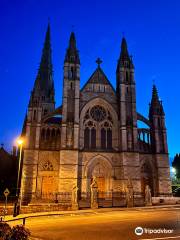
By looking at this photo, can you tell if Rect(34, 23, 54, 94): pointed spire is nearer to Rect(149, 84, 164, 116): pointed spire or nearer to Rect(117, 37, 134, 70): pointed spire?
Rect(117, 37, 134, 70): pointed spire

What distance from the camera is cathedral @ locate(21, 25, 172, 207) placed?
29.0 metres

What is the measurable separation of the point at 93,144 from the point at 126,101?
7660mm

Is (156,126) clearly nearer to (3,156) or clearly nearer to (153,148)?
(153,148)

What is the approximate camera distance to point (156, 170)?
105 ft

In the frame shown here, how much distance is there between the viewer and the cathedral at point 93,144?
2902 centimetres

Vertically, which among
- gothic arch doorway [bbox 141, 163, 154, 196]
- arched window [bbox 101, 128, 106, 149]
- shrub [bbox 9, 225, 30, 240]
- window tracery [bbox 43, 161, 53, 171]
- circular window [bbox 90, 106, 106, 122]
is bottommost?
shrub [bbox 9, 225, 30, 240]

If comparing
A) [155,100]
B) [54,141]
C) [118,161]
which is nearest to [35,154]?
[54,141]

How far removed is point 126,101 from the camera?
33906 millimetres

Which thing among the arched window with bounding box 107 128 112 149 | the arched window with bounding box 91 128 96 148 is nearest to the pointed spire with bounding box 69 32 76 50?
the arched window with bounding box 91 128 96 148

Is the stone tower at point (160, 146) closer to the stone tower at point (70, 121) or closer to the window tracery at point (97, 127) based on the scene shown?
the window tracery at point (97, 127)

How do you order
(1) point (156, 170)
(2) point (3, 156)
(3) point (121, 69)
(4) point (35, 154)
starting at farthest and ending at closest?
(2) point (3, 156) < (3) point (121, 69) < (1) point (156, 170) < (4) point (35, 154)

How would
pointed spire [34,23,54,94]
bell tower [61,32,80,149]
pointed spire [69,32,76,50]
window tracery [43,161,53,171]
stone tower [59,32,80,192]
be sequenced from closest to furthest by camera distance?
1. stone tower [59,32,80,192]
2. window tracery [43,161,53,171]
3. bell tower [61,32,80,149]
4. pointed spire [69,32,76,50]
5. pointed spire [34,23,54,94]

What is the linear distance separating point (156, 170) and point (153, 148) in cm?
300

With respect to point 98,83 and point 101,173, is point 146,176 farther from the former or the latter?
point 98,83
